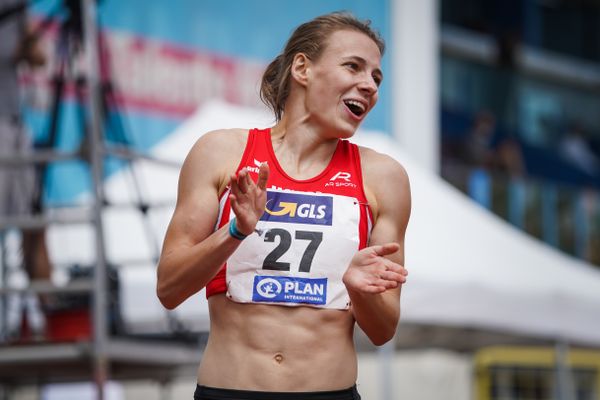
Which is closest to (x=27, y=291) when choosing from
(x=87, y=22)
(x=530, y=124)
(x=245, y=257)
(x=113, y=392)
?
(x=87, y=22)

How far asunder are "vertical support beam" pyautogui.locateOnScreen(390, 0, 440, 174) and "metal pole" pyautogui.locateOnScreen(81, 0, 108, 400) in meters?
9.91

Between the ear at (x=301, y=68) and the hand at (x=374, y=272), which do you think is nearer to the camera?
the hand at (x=374, y=272)

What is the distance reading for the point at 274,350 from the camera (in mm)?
3318

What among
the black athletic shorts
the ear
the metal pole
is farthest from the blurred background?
the black athletic shorts

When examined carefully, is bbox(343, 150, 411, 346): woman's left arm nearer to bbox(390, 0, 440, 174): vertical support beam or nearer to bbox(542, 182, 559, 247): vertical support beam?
bbox(542, 182, 559, 247): vertical support beam

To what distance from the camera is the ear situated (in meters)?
3.54

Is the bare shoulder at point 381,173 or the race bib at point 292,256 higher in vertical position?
the bare shoulder at point 381,173

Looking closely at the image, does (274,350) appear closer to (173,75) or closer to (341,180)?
(341,180)

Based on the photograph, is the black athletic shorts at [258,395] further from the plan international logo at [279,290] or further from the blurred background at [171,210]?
the blurred background at [171,210]

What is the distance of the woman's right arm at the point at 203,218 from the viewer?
312 cm

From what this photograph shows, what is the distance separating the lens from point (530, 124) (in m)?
24.2

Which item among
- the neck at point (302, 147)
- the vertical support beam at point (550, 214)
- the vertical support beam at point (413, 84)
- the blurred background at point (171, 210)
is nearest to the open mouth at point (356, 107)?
the neck at point (302, 147)

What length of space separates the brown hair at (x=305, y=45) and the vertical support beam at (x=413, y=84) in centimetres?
1258

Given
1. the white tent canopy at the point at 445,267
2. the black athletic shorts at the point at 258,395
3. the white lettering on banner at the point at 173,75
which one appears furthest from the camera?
the white lettering on banner at the point at 173,75
